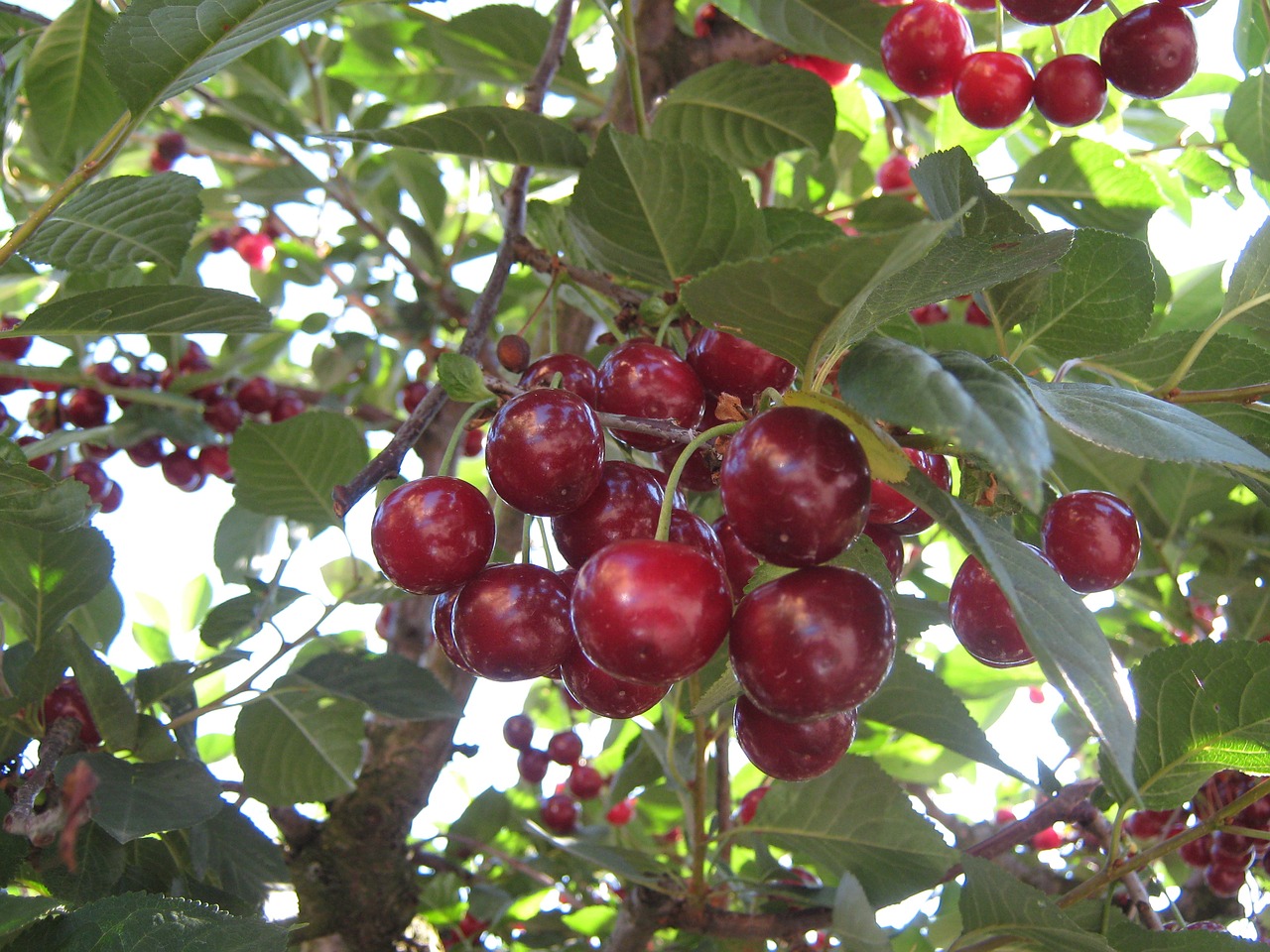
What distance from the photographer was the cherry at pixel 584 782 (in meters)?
2.56

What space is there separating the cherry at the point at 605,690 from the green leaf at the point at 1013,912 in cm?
52

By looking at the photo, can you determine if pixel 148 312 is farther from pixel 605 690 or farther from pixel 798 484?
pixel 798 484

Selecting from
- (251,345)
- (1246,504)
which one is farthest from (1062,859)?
(251,345)

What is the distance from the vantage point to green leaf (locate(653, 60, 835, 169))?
155cm

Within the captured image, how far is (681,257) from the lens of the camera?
1.07 meters

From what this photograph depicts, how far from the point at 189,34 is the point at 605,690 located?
71 cm

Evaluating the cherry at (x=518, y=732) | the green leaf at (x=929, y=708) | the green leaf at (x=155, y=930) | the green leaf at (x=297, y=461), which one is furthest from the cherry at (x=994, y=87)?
the cherry at (x=518, y=732)

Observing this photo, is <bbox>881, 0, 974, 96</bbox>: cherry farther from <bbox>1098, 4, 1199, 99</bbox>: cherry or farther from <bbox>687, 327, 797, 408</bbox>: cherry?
<bbox>687, 327, 797, 408</bbox>: cherry

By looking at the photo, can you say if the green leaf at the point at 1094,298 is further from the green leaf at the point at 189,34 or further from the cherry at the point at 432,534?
the green leaf at the point at 189,34

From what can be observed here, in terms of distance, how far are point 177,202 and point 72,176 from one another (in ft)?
1.02

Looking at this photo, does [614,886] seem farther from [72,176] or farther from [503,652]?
[72,176]

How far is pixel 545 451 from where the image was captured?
78 centimetres

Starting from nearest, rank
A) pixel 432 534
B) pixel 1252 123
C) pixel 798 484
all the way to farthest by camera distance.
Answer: pixel 798 484, pixel 432 534, pixel 1252 123

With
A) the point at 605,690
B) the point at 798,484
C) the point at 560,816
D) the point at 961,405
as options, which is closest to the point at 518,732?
the point at 560,816
